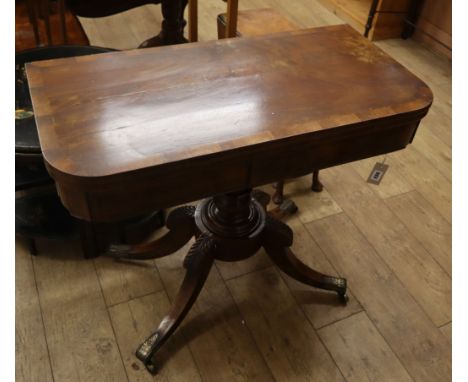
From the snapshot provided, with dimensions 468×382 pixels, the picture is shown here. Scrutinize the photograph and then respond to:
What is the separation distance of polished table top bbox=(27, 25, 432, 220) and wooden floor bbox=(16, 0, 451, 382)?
0.62 m

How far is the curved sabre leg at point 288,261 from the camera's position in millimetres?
1340

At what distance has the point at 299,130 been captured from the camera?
2.92 ft

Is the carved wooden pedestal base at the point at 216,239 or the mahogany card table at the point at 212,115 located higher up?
the mahogany card table at the point at 212,115

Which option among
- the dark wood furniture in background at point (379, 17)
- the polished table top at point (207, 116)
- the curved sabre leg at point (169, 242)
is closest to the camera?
the polished table top at point (207, 116)

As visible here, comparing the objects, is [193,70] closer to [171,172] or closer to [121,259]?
[171,172]

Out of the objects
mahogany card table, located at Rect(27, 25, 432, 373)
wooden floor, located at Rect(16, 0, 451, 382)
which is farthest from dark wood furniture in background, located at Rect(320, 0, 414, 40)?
mahogany card table, located at Rect(27, 25, 432, 373)

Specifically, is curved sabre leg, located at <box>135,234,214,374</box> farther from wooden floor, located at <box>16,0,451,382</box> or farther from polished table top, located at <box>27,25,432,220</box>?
polished table top, located at <box>27,25,432,220</box>

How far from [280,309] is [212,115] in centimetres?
79

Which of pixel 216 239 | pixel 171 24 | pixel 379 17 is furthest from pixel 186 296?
pixel 379 17

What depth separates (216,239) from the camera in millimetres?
1285

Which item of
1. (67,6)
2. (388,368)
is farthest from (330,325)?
(67,6)

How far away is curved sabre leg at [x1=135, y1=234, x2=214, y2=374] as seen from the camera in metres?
1.26

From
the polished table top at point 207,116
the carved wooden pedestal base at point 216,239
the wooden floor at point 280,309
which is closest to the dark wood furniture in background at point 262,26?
the wooden floor at point 280,309

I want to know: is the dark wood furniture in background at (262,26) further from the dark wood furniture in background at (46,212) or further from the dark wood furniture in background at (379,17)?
the dark wood furniture in background at (379,17)
